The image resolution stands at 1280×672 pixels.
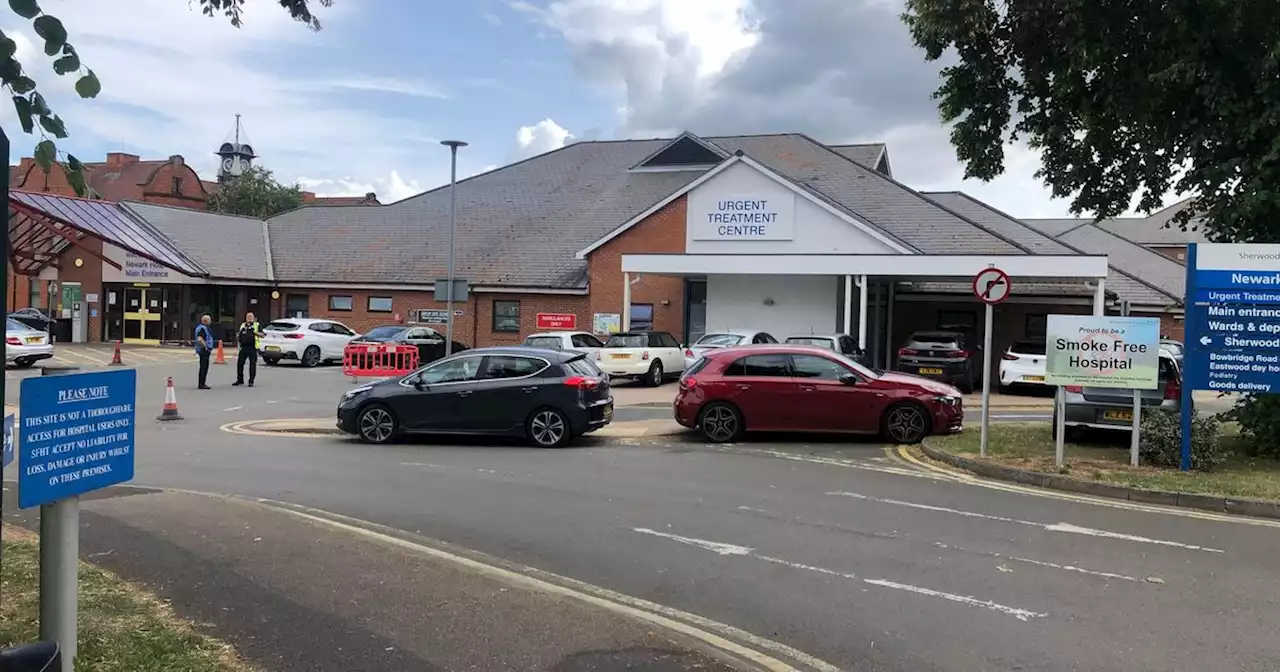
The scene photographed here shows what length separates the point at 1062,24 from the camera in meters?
12.8

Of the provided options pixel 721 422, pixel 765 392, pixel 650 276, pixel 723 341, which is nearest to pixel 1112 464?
pixel 765 392

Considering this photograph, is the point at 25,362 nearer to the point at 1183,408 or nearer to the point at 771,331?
the point at 771,331

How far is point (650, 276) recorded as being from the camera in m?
32.4

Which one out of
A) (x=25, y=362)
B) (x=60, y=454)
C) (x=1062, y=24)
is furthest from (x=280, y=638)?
(x=25, y=362)

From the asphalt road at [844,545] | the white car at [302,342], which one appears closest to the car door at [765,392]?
the asphalt road at [844,545]

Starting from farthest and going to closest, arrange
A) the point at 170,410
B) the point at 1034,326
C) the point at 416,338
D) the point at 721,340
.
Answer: the point at 1034,326 < the point at 416,338 < the point at 721,340 < the point at 170,410

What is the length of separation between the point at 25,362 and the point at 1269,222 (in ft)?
91.2

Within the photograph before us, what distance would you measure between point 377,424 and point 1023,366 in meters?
16.6

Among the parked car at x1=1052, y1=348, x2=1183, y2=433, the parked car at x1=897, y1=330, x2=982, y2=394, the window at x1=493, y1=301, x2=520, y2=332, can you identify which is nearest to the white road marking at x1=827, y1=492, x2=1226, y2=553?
the parked car at x1=1052, y1=348, x2=1183, y2=433

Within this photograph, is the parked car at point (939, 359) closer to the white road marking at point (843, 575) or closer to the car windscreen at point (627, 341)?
the car windscreen at point (627, 341)

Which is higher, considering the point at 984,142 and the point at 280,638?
the point at 984,142

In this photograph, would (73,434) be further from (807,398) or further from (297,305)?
(297,305)

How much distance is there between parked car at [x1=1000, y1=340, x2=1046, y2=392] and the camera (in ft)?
79.5

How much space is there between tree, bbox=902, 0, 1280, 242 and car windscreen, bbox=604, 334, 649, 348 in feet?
39.3
